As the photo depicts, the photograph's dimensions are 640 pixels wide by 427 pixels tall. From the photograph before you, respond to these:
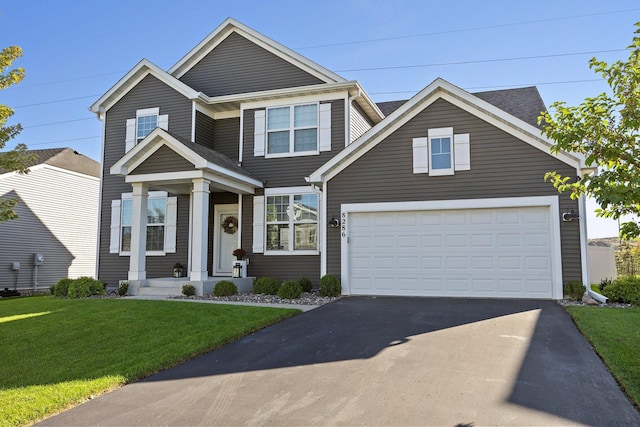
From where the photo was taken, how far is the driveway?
3.78 m

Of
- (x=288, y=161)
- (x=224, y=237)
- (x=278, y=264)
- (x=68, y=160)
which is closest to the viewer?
(x=278, y=264)

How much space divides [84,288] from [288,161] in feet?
21.6

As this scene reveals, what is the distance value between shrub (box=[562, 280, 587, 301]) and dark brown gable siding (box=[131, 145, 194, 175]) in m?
9.32

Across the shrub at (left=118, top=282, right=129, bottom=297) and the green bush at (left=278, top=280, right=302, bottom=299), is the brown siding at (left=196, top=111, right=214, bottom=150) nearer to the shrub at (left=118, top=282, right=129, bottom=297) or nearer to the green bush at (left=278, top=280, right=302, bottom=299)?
the shrub at (left=118, top=282, right=129, bottom=297)

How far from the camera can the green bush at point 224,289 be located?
11227 millimetres

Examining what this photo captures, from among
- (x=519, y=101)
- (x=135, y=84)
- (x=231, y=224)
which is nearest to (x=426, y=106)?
(x=519, y=101)

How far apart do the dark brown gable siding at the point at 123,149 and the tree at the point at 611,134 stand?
11.5m

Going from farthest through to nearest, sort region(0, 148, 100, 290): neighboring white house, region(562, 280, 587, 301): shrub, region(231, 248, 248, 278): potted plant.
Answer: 1. region(0, 148, 100, 290): neighboring white house
2. region(231, 248, 248, 278): potted plant
3. region(562, 280, 587, 301): shrub

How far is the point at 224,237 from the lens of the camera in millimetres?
14156

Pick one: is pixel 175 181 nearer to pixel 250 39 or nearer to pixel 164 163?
pixel 164 163

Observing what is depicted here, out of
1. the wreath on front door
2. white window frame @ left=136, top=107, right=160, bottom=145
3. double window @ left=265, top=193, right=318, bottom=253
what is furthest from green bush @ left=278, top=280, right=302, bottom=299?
white window frame @ left=136, top=107, right=160, bottom=145

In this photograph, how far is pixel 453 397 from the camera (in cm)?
412

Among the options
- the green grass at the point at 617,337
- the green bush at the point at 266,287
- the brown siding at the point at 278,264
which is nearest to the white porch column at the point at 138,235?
the brown siding at the point at 278,264

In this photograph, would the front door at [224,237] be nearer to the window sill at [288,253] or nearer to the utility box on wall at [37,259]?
the window sill at [288,253]
